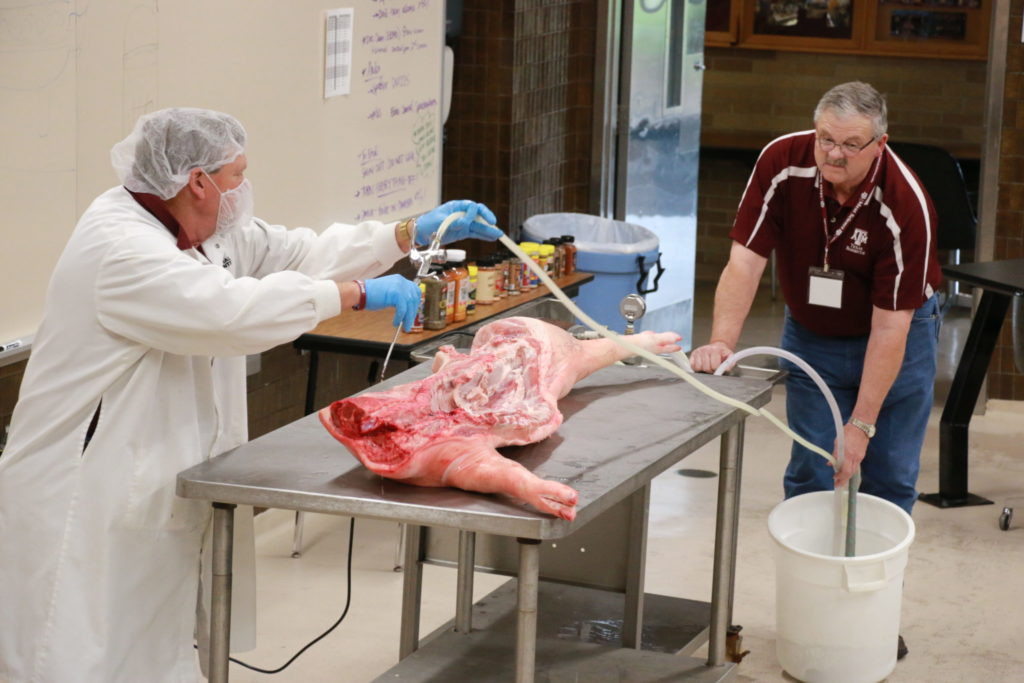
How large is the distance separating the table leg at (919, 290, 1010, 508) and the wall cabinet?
13.1 feet

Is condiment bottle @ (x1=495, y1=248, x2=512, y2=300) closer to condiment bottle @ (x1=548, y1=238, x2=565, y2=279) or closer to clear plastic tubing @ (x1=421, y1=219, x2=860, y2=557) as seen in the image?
condiment bottle @ (x1=548, y1=238, x2=565, y2=279)

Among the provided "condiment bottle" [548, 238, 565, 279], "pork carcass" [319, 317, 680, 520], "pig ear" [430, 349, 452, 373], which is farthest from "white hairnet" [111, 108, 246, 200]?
"condiment bottle" [548, 238, 565, 279]

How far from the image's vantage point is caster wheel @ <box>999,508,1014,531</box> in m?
4.47

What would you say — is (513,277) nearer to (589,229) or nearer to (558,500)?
(589,229)

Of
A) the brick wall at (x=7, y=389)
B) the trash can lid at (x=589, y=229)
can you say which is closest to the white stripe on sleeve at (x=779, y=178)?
the brick wall at (x=7, y=389)

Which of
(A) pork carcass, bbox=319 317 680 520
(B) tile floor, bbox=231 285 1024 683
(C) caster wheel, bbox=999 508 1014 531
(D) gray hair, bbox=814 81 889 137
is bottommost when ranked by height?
(B) tile floor, bbox=231 285 1024 683

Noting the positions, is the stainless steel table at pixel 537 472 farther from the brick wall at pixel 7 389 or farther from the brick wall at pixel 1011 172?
the brick wall at pixel 1011 172

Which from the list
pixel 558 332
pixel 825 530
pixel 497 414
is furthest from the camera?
pixel 825 530

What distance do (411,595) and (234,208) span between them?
44.3 inches

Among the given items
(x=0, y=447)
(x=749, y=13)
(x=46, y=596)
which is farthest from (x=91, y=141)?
(x=749, y=13)

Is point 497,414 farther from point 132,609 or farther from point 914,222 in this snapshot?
point 914,222

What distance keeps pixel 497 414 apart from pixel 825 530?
127 cm

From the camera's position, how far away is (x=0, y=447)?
3.11 meters

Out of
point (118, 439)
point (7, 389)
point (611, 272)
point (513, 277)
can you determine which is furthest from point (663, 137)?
point (118, 439)
